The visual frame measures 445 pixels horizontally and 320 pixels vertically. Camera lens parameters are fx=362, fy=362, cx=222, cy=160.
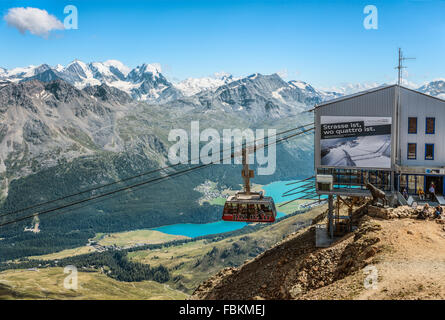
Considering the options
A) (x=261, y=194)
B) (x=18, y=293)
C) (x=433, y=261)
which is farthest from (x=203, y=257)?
(x=433, y=261)

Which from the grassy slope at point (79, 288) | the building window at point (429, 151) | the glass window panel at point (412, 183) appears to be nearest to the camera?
the building window at point (429, 151)

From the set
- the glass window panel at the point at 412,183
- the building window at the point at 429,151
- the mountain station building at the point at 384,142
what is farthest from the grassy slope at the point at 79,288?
the building window at the point at 429,151

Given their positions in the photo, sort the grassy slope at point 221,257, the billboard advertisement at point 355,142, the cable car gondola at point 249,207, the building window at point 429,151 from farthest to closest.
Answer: the grassy slope at point 221,257, the building window at point 429,151, the billboard advertisement at point 355,142, the cable car gondola at point 249,207

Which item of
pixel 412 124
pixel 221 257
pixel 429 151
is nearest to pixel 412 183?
pixel 429 151

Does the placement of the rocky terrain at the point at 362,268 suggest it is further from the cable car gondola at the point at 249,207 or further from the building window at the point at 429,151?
the building window at the point at 429,151

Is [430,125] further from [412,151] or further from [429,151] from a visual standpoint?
[412,151]
